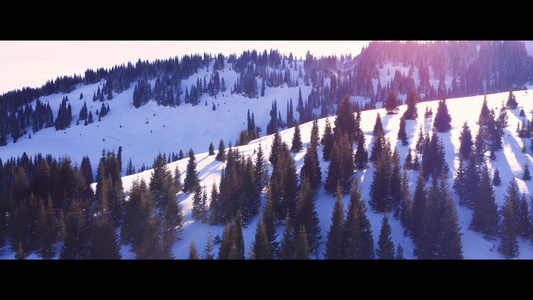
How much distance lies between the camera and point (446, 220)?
73.5ft

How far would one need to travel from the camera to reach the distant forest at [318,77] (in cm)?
11594

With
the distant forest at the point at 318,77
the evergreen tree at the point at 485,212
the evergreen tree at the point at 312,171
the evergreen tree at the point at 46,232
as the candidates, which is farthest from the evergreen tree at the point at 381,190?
the distant forest at the point at 318,77

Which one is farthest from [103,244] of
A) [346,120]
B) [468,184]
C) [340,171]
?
[346,120]

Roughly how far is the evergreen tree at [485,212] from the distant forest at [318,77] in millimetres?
84992

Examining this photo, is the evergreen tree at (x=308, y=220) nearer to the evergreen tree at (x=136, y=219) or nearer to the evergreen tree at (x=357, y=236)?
the evergreen tree at (x=357, y=236)

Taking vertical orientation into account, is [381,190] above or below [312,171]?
below

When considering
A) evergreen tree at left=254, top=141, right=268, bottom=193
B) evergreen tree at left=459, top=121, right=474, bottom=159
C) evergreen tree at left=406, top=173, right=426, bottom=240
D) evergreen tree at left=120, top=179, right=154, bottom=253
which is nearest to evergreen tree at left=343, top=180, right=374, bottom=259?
evergreen tree at left=406, top=173, right=426, bottom=240

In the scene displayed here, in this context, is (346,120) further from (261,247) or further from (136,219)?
(136,219)

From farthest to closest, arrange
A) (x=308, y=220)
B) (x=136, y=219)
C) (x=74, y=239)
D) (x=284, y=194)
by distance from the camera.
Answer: (x=284, y=194)
(x=136, y=219)
(x=308, y=220)
(x=74, y=239)

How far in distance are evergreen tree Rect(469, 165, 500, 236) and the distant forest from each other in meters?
85.0

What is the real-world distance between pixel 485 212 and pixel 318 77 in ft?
386

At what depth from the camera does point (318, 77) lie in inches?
5374
